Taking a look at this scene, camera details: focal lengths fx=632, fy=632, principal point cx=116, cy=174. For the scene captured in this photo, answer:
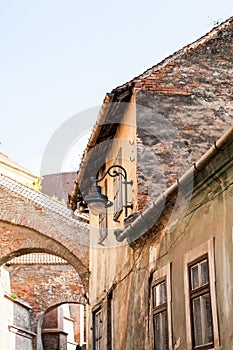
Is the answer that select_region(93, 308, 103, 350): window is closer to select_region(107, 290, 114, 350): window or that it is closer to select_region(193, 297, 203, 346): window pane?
select_region(107, 290, 114, 350): window

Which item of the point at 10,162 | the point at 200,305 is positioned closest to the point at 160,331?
the point at 200,305

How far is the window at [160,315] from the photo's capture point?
8086mm

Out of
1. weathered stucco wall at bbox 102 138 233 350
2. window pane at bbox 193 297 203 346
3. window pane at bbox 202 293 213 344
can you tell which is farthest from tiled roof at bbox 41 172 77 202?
window pane at bbox 202 293 213 344

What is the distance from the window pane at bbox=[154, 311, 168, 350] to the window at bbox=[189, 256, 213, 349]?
44.6 inches

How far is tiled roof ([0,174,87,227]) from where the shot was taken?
19.8 metres

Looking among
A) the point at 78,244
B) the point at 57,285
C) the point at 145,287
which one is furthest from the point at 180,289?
Answer: the point at 57,285

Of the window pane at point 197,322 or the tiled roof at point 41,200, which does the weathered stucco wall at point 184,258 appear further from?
the tiled roof at point 41,200

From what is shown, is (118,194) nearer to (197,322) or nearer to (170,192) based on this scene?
(170,192)

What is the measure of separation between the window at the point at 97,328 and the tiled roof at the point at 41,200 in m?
5.28

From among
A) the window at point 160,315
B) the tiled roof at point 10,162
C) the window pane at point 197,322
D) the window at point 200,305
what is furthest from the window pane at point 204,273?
the tiled roof at point 10,162

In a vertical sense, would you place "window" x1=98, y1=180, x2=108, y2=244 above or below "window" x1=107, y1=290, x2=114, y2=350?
above

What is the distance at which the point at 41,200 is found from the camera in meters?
20.2

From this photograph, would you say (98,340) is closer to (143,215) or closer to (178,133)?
(178,133)

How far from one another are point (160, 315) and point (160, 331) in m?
0.21
